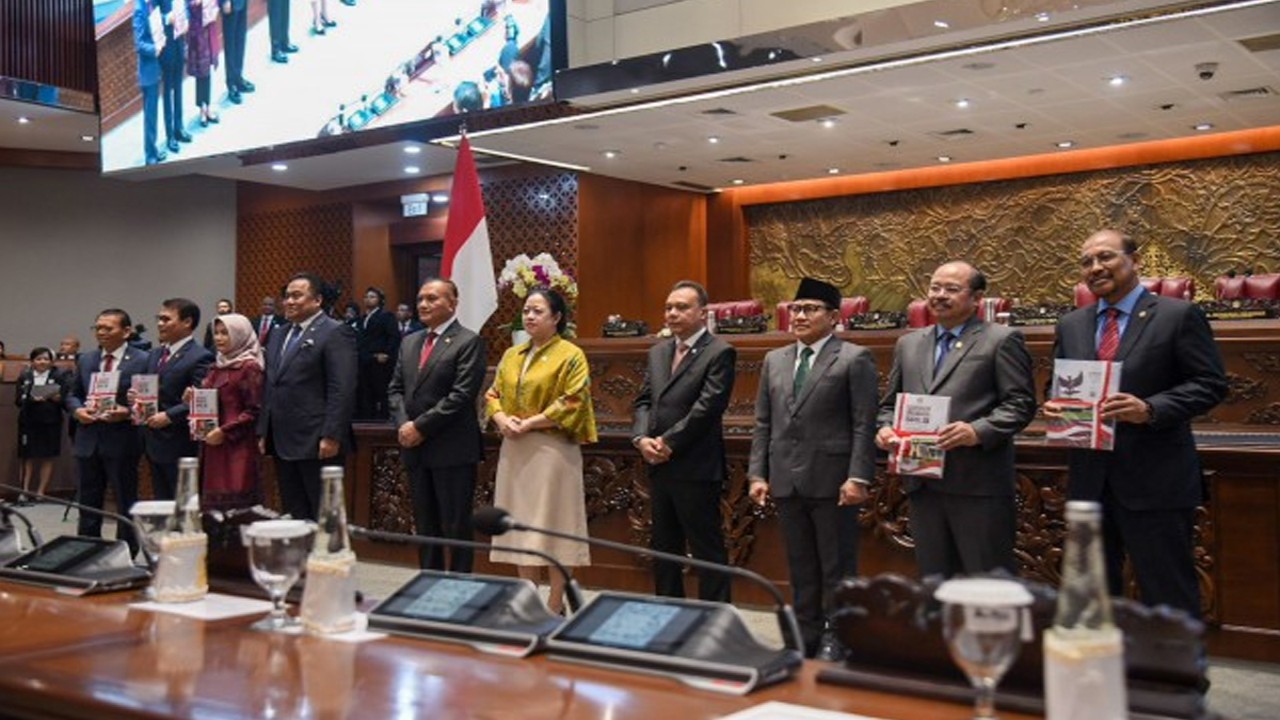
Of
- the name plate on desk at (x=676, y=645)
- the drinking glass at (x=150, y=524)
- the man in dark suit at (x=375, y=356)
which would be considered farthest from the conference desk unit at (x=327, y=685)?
the man in dark suit at (x=375, y=356)

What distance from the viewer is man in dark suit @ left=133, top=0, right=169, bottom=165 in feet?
36.1

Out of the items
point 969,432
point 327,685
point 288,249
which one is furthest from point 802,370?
point 288,249

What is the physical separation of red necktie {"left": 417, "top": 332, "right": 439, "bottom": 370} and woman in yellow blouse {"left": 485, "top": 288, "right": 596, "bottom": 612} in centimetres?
43

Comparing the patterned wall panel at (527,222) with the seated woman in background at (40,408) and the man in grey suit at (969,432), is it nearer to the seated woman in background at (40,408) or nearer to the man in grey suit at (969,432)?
the seated woman in background at (40,408)

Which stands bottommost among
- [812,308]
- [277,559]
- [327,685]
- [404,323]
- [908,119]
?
[327,685]

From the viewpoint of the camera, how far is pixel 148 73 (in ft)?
36.1

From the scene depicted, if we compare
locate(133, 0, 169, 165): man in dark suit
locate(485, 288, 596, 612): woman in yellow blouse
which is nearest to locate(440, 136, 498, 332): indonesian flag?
locate(485, 288, 596, 612): woman in yellow blouse

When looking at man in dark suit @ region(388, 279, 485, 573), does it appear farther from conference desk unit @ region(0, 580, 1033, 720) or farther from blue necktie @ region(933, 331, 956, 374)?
conference desk unit @ region(0, 580, 1033, 720)

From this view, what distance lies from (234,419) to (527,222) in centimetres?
727

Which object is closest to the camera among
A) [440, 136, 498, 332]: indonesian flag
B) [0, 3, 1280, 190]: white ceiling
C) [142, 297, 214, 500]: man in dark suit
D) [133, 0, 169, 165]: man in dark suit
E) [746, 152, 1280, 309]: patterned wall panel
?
[142, 297, 214, 500]: man in dark suit

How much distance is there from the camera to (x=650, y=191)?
13.0 meters

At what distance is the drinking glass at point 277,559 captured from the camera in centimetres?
188

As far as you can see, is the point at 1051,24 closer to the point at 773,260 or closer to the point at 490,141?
the point at 490,141

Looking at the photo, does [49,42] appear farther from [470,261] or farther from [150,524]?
[150,524]
